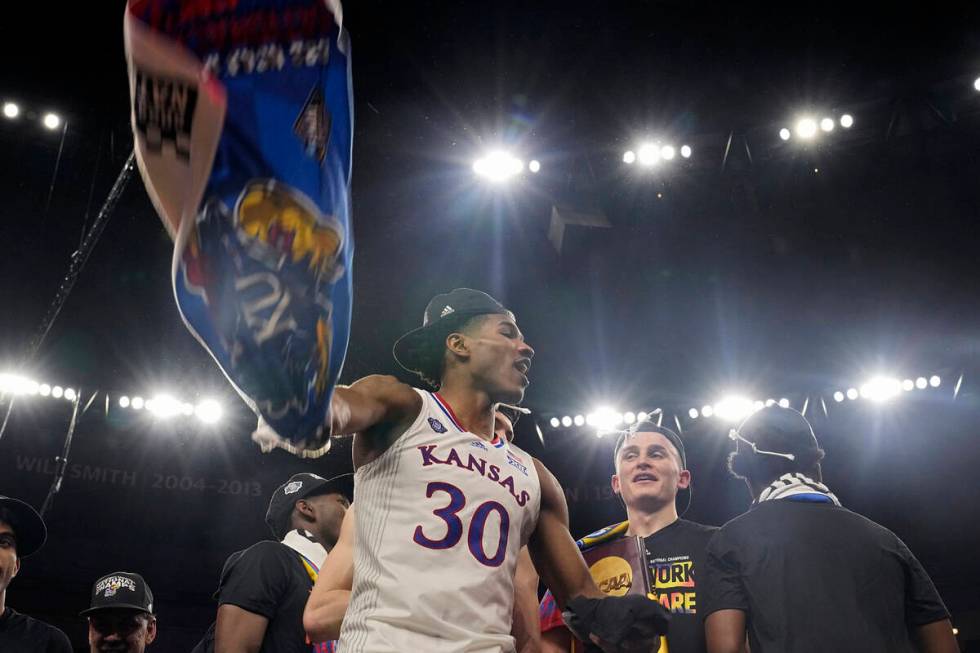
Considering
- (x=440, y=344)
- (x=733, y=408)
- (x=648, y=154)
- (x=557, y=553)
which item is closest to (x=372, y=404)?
(x=440, y=344)

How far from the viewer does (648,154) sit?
756 centimetres

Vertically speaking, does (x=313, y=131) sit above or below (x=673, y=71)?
below

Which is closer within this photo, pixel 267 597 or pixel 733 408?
pixel 267 597

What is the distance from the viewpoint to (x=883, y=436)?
353 inches

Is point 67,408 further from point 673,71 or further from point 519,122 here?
point 673,71

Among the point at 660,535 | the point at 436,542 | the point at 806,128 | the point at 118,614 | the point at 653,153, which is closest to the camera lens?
the point at 436,542

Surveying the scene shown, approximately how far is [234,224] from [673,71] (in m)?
6.40

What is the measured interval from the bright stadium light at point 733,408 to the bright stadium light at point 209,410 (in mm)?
5948

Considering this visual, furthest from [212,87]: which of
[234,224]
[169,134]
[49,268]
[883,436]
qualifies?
[883,436]

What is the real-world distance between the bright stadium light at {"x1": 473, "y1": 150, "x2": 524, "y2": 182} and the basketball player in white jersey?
5.64 m

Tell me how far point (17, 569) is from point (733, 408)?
7.65m

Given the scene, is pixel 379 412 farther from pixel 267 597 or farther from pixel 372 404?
pixel 267 597

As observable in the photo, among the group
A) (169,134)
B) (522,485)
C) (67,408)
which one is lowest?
(522,485)

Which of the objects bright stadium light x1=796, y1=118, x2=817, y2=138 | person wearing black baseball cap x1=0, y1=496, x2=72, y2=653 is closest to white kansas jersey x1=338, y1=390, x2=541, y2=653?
person wearing black baseball cap x1=0, y1=496, x2=72, y2=653
